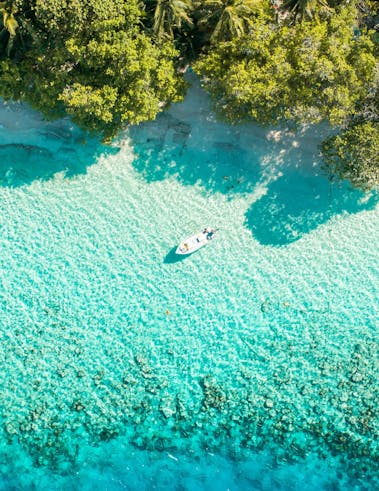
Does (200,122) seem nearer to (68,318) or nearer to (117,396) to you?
(68,318)

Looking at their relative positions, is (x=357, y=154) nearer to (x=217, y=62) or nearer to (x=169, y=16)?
(x=217, y=62)

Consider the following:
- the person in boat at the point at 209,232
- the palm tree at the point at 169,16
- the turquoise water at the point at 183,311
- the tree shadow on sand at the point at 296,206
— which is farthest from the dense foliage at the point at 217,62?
the person in boat at the point at 209,232

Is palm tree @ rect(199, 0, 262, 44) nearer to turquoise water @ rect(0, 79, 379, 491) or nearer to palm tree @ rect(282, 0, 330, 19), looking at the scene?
palm tree @ rect(282, 0, 330, 19)

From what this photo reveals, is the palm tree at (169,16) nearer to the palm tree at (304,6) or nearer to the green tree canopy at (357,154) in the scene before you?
the palm tree at (304,6)

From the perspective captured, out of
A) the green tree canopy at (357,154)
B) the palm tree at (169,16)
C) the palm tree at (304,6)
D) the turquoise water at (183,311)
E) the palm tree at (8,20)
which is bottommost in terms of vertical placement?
the turquoise water at (183,311)

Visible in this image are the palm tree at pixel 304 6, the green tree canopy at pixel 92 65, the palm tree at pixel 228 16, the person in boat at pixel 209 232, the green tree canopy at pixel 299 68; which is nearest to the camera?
the green tree canopy at pixel 92 65

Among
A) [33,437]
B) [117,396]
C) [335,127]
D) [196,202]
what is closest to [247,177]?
[196,202]
